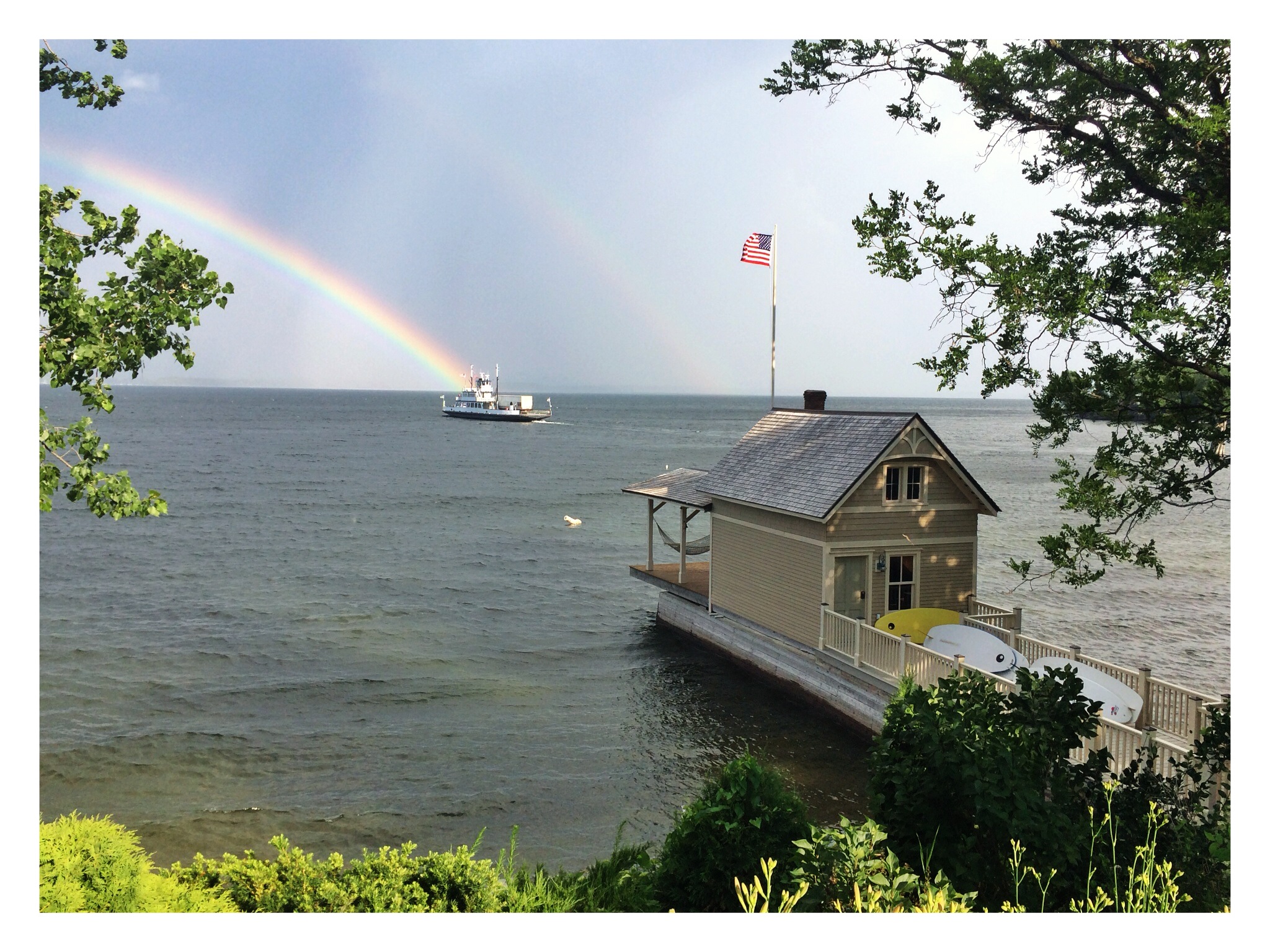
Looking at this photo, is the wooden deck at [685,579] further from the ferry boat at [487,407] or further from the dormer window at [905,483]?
the ferry boat at [487,407]

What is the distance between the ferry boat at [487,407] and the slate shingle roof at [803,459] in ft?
449

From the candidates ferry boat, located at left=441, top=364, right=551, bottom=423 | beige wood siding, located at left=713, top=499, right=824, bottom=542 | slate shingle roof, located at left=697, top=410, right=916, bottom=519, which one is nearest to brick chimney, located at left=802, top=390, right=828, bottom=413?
slate shingle roof, located at left=697, top=410, right=916, bottom=519

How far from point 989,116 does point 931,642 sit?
7.97 meters

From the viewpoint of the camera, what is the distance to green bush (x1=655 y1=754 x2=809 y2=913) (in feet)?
22.7

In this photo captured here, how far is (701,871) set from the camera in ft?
22.8

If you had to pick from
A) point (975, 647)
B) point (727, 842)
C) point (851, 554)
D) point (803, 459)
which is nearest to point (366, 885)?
point (727, 842)

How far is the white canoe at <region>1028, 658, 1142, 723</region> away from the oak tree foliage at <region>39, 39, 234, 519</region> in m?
10.5

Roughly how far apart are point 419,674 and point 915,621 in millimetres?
11298

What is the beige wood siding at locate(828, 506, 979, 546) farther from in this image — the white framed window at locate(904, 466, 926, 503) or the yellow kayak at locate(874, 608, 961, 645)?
the yellow kayak at locate(874, 608, 961, 645)

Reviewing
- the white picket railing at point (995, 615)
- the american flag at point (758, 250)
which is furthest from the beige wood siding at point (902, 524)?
the american flag at point (758, 250)

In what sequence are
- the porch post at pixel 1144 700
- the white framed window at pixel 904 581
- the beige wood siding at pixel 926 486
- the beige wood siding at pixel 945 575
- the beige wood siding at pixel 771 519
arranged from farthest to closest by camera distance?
1. the beige wood siding at pixel 945 575
2. the white framed window at pixel 904 581
3. the beige wood siding at pixel 771 519
4. the beige wood siding at pixel 926 486
5. the porch post at pixel 1144 700

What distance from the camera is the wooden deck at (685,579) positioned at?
75.0ft
